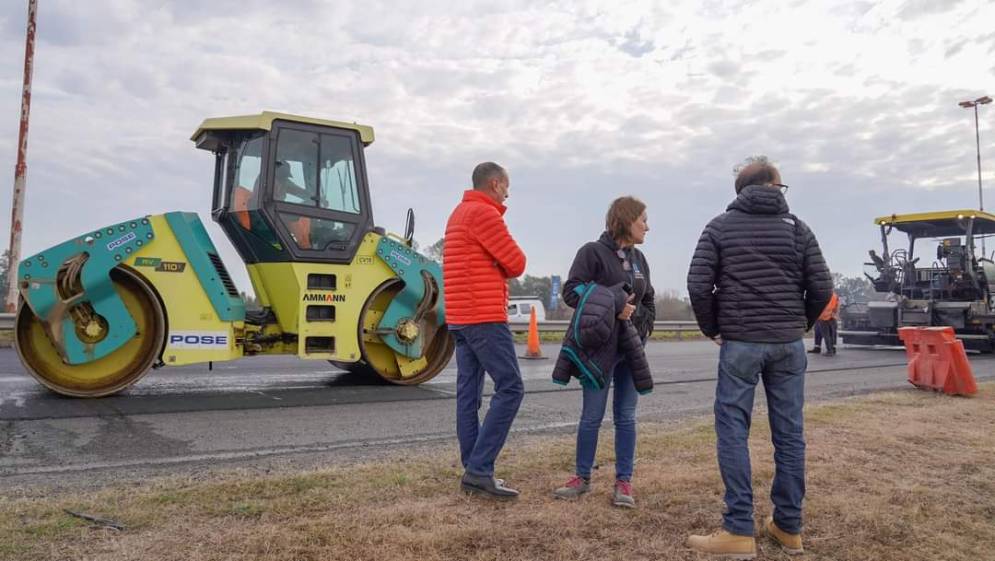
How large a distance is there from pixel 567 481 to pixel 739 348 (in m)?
1.37

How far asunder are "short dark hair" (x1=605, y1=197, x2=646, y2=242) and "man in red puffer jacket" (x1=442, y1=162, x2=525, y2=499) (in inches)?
20.7

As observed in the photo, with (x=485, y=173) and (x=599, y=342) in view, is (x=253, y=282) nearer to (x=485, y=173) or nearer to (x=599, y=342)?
(x=485, y=173)

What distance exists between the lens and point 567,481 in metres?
4.45

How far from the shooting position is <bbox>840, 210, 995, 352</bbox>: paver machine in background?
17.4 m

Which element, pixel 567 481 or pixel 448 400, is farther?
pixel 448 400

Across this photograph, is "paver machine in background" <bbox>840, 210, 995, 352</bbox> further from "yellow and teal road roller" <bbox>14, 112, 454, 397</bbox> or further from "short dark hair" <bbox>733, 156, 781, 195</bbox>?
"short dark hair" <bbox>733, 156, 781, 195</bbox>

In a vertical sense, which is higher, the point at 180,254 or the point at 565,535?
the point at 180,254

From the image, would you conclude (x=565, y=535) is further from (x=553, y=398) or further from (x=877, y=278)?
(x=877, y=278)

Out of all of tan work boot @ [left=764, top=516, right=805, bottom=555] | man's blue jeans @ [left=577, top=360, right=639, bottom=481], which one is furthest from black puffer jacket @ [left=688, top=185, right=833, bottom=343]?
tan work boot @ [left=764, top=516, right=805, bottom=555]

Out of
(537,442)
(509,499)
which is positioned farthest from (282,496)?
(537,442)

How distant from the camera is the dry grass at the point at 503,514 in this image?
10.7 ft

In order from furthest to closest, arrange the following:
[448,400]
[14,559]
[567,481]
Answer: [448,400] < [567,481] < [14,559]

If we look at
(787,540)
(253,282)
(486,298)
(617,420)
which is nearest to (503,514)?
(617,420)

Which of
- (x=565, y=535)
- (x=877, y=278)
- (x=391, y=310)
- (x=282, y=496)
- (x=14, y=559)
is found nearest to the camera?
(x=14, y=559)
